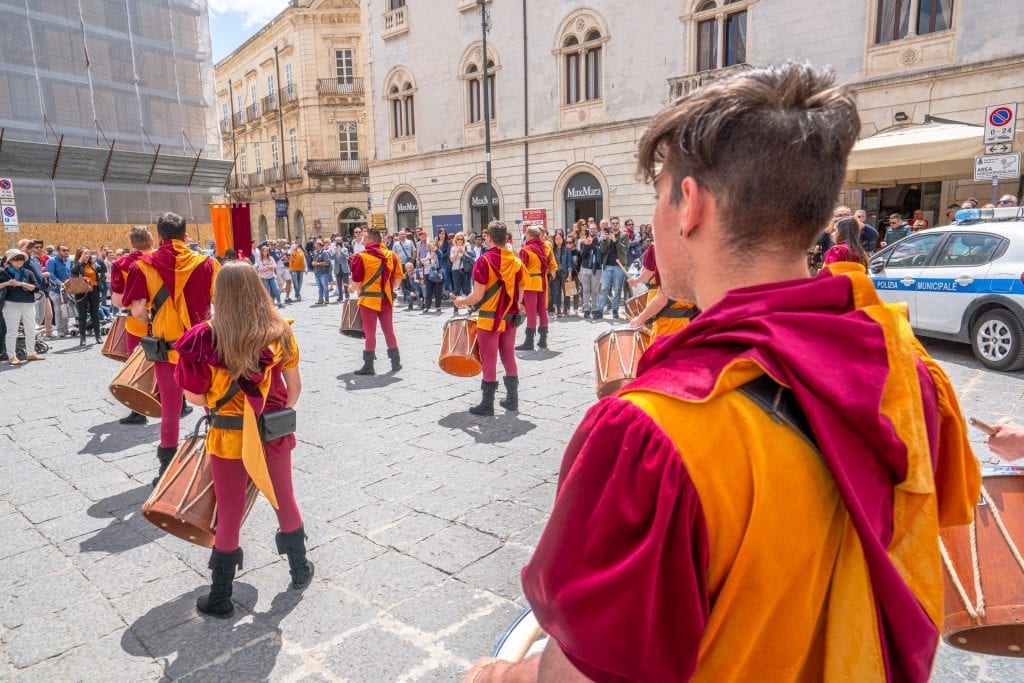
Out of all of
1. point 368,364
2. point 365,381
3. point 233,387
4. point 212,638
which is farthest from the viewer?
point 368,364

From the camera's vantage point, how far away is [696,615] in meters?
0.89

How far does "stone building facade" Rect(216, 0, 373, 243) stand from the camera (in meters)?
39.0

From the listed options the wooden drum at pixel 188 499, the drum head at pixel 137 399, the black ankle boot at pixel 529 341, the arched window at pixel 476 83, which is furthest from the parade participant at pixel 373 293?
the arched window at pixel 476 83

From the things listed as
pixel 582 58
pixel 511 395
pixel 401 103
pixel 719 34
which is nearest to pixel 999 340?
pixel 511 395

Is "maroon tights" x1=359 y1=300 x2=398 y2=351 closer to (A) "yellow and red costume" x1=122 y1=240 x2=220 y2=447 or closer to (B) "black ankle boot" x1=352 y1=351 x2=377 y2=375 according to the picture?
(B) "black ankle boot" x1=352 y1=351 x2=377 y2=375

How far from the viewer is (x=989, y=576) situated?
167 centimetres

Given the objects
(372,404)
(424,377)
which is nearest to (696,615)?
(372,404)

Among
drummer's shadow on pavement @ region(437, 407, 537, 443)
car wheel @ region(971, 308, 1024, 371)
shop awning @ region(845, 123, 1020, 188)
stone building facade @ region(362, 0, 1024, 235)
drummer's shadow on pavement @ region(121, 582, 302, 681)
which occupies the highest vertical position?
stone building facade @ region(362, 0, 1024, 235)

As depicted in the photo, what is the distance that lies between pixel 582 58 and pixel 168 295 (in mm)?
20067

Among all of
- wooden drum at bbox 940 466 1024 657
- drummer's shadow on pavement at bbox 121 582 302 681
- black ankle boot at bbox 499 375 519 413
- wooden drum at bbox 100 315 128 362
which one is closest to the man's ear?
wooden drum at bbox 940 466 1024 657

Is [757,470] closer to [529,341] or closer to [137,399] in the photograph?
[137,399]

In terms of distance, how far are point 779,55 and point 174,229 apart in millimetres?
17366

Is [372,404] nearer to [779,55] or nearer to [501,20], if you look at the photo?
[779,55]

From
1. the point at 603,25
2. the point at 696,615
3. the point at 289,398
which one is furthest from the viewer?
the point at 603,25
